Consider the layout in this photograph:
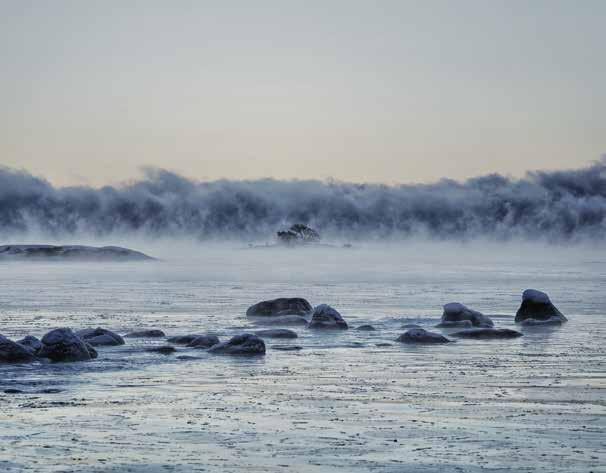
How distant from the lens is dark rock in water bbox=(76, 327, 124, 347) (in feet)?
105

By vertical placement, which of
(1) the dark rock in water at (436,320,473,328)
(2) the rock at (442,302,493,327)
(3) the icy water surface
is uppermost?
(2) the rock at (442,302,493,327)

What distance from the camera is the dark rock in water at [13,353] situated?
27.1 m

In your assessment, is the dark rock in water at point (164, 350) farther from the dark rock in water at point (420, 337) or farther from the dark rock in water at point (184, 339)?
the dark rock in water at point (420, 337)

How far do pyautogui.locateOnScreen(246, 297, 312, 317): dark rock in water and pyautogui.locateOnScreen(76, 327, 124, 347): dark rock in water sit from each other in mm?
13875

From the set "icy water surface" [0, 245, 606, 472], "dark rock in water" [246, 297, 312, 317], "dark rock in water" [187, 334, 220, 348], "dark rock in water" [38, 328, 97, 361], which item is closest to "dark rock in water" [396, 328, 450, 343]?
"icy water surface" [0, 245, 606, 472]

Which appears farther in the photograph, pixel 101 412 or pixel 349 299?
pixel 349 299

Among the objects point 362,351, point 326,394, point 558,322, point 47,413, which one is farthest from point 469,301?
point 47,413

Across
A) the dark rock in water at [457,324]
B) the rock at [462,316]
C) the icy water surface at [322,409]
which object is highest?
the rock at [462,316]

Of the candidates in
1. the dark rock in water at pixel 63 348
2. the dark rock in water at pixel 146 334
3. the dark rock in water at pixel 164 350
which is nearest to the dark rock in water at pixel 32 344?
the dark rock in water at pixel 63 348

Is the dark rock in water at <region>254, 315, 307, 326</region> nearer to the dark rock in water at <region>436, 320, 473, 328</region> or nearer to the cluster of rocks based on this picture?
the cluster of rocks

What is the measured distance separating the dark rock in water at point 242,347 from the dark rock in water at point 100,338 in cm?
399

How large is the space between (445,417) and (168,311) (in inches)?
1312

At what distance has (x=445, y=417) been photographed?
738 inches

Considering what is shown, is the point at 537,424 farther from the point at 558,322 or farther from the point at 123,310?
the point at 123,310
